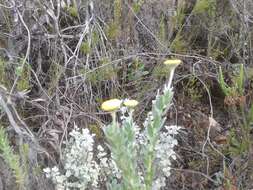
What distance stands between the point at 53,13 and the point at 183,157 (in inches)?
32.1

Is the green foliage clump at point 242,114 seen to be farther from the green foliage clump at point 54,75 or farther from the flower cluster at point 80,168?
the green foliage clump at point 54,75

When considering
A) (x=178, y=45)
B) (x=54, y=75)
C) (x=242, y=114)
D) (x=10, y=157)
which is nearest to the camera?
(x=10, y=157)

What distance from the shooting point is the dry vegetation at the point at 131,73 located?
1.54 meters

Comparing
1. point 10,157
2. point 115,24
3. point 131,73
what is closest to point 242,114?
point 131,73

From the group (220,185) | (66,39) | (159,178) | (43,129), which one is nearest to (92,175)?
(159,178)

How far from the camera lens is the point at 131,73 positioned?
187cm

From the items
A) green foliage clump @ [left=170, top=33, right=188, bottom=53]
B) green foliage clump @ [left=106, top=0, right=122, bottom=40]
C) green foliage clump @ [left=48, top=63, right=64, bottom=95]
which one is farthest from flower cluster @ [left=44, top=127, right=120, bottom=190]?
green foliage clump @ [left=170, top=33, right=188, bottom=53]

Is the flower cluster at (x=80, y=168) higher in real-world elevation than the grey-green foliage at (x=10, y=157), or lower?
lower

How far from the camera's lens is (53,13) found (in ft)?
6.15

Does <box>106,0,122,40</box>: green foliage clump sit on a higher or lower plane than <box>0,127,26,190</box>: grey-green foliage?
higher

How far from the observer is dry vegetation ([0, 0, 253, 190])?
5.07 feet

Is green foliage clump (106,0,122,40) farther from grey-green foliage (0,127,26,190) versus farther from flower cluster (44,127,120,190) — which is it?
grey-green foliage (0,127,26,190)

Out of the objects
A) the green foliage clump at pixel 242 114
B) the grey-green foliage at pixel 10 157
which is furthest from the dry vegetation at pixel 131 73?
the grey-green foliage at pixel 10 157

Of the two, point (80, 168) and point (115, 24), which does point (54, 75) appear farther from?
point (80, 168)
